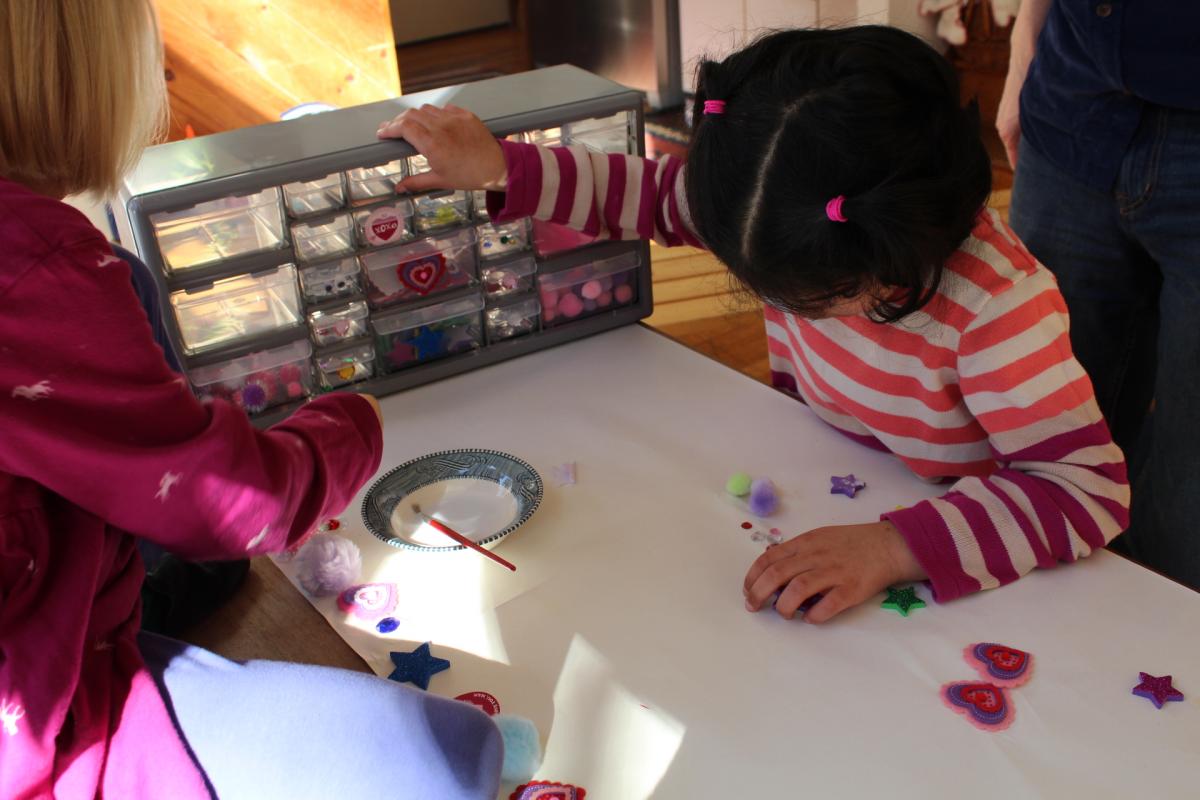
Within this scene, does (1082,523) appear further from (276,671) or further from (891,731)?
(276,671)

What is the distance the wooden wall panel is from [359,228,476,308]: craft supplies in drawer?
5.44 feet

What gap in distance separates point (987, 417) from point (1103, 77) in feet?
1.38

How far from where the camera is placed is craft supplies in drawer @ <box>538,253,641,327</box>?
1.34 meters

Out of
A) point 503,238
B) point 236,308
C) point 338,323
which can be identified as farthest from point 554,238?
point 236,308

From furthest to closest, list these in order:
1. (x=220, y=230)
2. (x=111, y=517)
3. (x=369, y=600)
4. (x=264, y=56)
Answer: (x=264, y=56) → (x=220, y=230) → (x=369, y=600) → (x=111, y=517)

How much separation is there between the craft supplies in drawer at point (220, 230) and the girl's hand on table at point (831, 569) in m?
0.60

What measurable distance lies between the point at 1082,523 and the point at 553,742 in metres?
0.46

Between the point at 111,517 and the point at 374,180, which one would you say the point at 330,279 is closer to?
the point at 374,180

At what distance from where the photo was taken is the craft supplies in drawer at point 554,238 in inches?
51.3

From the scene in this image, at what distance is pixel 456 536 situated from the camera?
100cm

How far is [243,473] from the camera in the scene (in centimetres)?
73

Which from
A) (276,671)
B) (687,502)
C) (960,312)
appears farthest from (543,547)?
(960,312)

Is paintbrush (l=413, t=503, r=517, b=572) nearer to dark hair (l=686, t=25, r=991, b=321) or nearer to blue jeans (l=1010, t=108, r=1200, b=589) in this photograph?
dark hair (l=686, t=25, r=991, b=321)

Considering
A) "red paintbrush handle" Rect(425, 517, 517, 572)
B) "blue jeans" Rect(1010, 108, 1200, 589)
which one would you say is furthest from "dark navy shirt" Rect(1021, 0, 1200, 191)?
"red paintbrush handle" Rect(425, 517, 517, 572)
